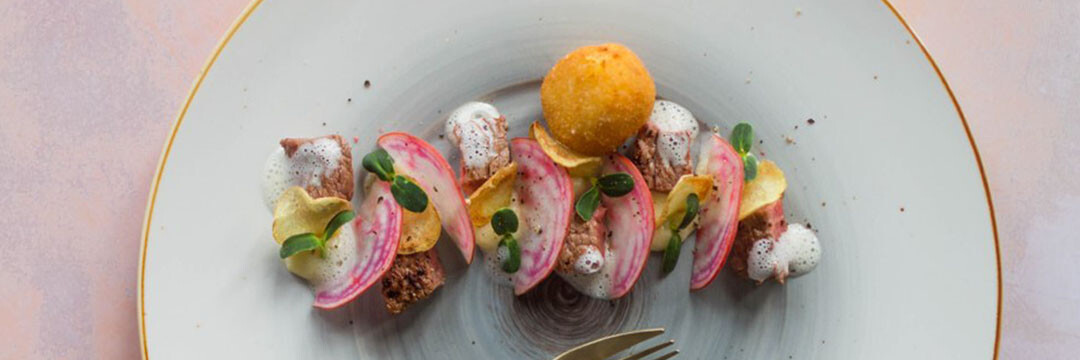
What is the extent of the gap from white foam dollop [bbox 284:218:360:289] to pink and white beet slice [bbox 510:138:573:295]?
0.34m

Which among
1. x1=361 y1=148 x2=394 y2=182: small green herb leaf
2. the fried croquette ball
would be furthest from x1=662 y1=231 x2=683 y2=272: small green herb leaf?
x1=361 y1=148 x2=394 y2=182: small green herb leaf

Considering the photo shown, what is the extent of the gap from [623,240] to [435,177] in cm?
41

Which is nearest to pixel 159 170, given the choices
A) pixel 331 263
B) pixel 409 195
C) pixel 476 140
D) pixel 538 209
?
pixel 331 263

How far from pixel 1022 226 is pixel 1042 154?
17 cm

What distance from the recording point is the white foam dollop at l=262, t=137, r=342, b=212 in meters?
1.71

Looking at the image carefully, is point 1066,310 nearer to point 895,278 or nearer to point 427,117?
point 895,278

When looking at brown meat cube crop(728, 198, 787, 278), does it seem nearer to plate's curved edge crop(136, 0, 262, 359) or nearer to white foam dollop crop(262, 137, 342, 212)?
white foam dollop crop(262, 137, 342, 212)

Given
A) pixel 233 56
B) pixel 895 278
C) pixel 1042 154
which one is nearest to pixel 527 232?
pixel 233 56

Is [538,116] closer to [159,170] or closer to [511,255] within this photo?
[511,255]

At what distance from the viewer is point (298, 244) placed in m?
1.66

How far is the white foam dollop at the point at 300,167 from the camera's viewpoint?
1708 millimetres

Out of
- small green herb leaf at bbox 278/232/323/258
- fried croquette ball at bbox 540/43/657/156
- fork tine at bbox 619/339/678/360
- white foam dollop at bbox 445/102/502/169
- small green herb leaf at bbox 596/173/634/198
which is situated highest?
fried croquette ball at bbox 540/43/657/156

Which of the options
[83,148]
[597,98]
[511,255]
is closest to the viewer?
[597,98]

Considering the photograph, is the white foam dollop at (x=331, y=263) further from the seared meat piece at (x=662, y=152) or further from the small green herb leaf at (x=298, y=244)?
the seared meat piece at (x=662, y=152)
